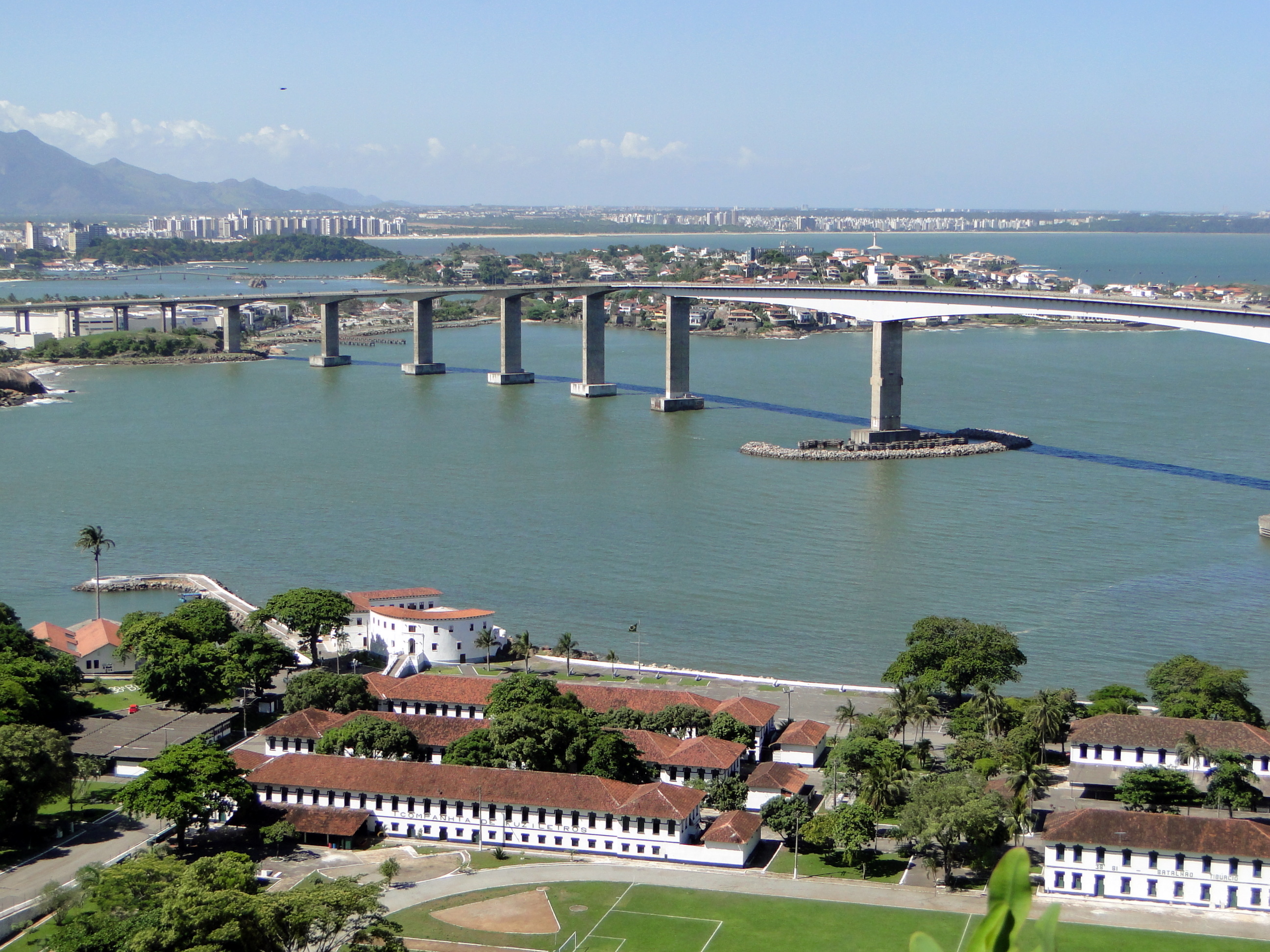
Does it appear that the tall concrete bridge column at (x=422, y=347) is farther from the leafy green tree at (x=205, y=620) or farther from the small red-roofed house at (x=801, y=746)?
the small red-roofed house at (x=801, y=746)

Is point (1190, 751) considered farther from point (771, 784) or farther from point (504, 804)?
point (504, 804)

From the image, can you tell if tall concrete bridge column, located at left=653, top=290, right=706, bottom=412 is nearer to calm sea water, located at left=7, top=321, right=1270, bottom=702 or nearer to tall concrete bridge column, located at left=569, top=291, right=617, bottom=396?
calm sea water, located at left=7, top=321, right=1270, bottom=702

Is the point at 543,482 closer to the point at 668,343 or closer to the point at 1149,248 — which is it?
the point at 668,343

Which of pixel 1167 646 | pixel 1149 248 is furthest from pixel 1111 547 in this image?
pixel 1149 248

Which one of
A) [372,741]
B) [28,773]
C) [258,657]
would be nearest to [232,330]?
[258,657]

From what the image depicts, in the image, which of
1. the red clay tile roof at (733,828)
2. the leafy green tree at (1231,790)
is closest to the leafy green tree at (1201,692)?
the leafy green tree at (1231,790)

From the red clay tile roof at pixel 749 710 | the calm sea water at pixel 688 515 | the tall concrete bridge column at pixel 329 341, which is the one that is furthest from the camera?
the tall concrete bridge column at pixel 329 341
